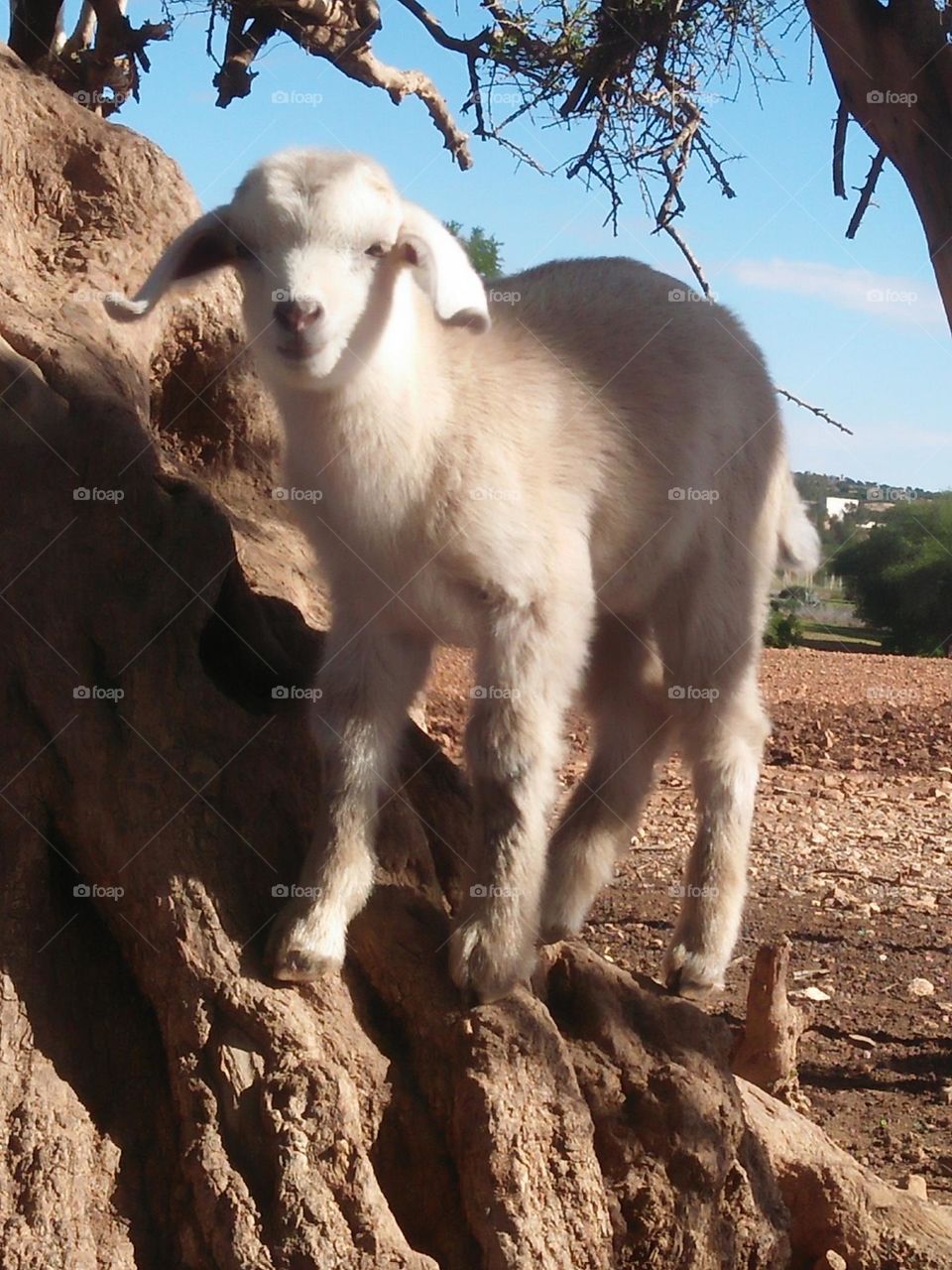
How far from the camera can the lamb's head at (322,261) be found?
332 centimetres

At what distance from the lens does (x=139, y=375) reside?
4.82 metres

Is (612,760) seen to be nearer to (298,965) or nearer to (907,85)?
(298,965)

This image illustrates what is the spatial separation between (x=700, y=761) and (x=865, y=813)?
4529mm

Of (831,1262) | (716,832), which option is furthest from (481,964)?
(831,1262)

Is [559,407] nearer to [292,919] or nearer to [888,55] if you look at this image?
[292,919]

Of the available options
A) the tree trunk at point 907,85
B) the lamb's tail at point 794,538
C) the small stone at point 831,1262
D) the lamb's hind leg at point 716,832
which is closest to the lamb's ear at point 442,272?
the lamb's hind leg at point 716,832

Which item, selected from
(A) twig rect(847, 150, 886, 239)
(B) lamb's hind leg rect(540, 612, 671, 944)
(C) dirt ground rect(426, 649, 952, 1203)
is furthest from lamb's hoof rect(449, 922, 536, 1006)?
(A) twig rect(847, 150, 886, 239)

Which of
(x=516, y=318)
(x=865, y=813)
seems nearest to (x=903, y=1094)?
(x=516, y=318)

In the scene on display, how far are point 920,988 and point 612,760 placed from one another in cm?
224

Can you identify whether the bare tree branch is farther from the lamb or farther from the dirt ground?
the lamb

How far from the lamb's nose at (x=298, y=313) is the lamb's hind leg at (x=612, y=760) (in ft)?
5.72

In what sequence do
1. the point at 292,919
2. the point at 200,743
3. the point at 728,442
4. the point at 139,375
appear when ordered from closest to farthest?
the point at 292,919
the point at 200,743
the point at 728,442
the point at 139,375

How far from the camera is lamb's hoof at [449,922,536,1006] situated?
350cm

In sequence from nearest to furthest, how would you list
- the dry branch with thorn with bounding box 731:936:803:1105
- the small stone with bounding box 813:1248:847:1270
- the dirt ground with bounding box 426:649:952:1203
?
the small stone with bounding box 813:1248:847:1270, the dry branch with thorn with bounding box 731:936:803:1105, the dirt ground with bounding box 426:649:952:1203
